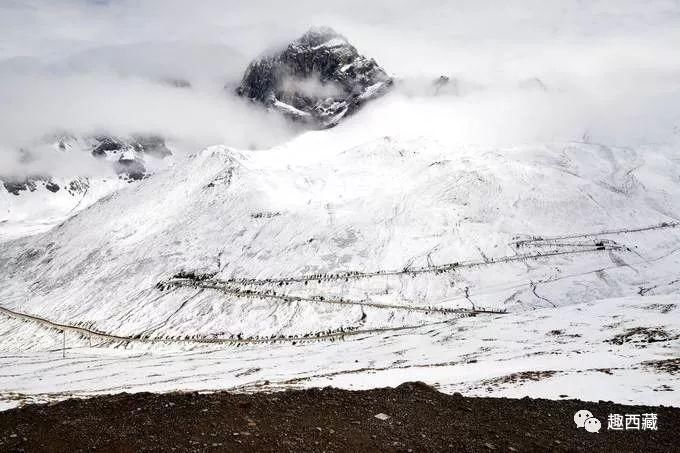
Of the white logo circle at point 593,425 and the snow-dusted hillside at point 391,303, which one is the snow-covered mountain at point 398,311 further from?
the white logo circle at point 593,425

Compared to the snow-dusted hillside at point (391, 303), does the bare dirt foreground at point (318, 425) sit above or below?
above

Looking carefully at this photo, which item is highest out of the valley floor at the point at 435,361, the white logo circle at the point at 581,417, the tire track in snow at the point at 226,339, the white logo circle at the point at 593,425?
the white logo circle at the point at 593,425

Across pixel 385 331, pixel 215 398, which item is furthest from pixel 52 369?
pixel 215 398

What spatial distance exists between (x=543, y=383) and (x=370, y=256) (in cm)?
13712

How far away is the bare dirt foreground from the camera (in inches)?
819

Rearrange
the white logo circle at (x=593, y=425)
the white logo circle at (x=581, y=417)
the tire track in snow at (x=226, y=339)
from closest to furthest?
the white logo circle at (x=593, y=425) → the white logo circle at (x=581, y=417) → the tire track in snow at (x=226, y=339)

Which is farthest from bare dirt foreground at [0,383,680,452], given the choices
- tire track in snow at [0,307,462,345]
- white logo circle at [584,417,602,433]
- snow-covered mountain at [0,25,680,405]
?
tire track in snow at [0,307,462,345]

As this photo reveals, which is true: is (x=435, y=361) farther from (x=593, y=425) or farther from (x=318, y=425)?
(x=318, y=425)

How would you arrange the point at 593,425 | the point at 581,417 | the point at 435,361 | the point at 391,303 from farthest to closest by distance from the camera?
the point at 391,303
the point at 435,361
the point at 581,417
the point at 593,425

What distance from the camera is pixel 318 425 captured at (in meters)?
23.0

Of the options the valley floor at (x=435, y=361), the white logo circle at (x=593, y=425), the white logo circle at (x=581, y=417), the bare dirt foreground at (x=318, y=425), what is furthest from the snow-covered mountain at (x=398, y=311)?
the bare dirt foreground at (x=318, y=425)

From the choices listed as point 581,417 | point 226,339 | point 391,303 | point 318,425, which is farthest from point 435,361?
point 226,339

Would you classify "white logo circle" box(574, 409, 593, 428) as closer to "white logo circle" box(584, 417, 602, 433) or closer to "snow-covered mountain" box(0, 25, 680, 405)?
"white logo circle" box(584, 417, 602, 433)

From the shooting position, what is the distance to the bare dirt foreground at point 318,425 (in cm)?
2081
